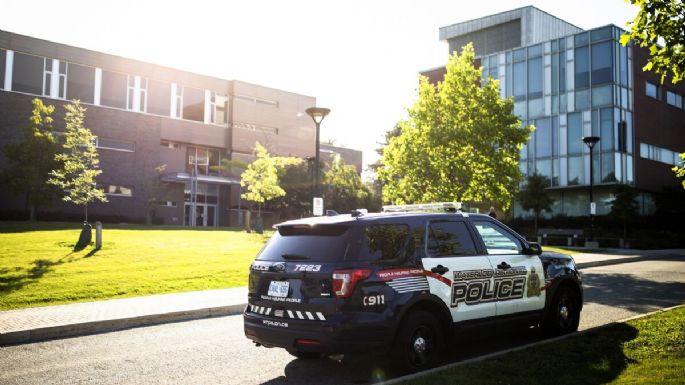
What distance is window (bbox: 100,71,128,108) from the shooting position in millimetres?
45781

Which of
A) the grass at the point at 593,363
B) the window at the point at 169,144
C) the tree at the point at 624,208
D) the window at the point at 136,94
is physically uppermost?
the window at the point at 136,94

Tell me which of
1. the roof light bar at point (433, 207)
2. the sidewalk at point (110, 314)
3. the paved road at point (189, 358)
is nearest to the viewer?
the paved road at point (189, 358)

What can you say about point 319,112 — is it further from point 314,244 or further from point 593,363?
point 593,363

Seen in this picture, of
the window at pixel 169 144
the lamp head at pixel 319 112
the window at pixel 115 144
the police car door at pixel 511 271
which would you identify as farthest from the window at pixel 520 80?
the police car door at pixel 511 271

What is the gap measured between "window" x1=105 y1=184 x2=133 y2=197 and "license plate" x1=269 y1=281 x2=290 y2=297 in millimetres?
42707

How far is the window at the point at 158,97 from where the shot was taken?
48.5 metres

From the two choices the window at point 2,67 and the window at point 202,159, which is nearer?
the window at point 2,67

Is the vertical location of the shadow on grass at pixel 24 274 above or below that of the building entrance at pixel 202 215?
below

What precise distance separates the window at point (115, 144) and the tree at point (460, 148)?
27.8 meters

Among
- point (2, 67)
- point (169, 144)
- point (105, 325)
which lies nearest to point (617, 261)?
point (105, 325)

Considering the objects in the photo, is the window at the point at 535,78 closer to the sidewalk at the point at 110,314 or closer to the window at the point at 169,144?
the window at the point at 169,144

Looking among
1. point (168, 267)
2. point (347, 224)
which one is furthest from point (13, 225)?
point (347, 224)

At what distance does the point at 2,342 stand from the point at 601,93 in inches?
1690

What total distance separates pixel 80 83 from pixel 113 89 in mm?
2624
